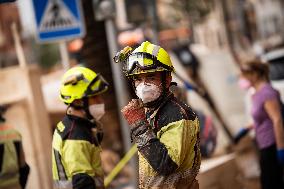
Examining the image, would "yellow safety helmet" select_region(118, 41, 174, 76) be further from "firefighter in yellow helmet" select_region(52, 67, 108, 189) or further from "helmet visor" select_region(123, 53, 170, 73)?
"firefighter in yellow helmet" select_region(52, 67, 108, 189)

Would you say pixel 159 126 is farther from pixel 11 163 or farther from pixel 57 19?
pixel 57 19

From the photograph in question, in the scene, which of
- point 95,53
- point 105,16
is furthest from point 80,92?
point 95,53

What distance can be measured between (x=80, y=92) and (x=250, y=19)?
3311 centimetres

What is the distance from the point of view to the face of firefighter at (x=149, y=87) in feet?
11.2

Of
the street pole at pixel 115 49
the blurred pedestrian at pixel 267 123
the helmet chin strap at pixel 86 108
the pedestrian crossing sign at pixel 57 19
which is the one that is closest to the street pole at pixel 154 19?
the street pole at pixel 115 49

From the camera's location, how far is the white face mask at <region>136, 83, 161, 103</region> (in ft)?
11.2

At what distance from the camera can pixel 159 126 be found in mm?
3387

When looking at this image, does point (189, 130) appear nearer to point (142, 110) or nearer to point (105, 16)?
point (142, 110)

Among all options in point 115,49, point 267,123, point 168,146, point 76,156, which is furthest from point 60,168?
point 267,123

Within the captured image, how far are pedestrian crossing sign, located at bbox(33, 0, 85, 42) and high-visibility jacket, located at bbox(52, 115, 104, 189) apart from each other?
2.18m

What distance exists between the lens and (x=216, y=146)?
743cm

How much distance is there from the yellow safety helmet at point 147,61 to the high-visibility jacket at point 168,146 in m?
0.22

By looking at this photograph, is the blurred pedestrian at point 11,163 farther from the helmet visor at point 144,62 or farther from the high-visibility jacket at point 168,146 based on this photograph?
the helmet visor at point 144,62

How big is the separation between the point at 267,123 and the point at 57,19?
278cm
